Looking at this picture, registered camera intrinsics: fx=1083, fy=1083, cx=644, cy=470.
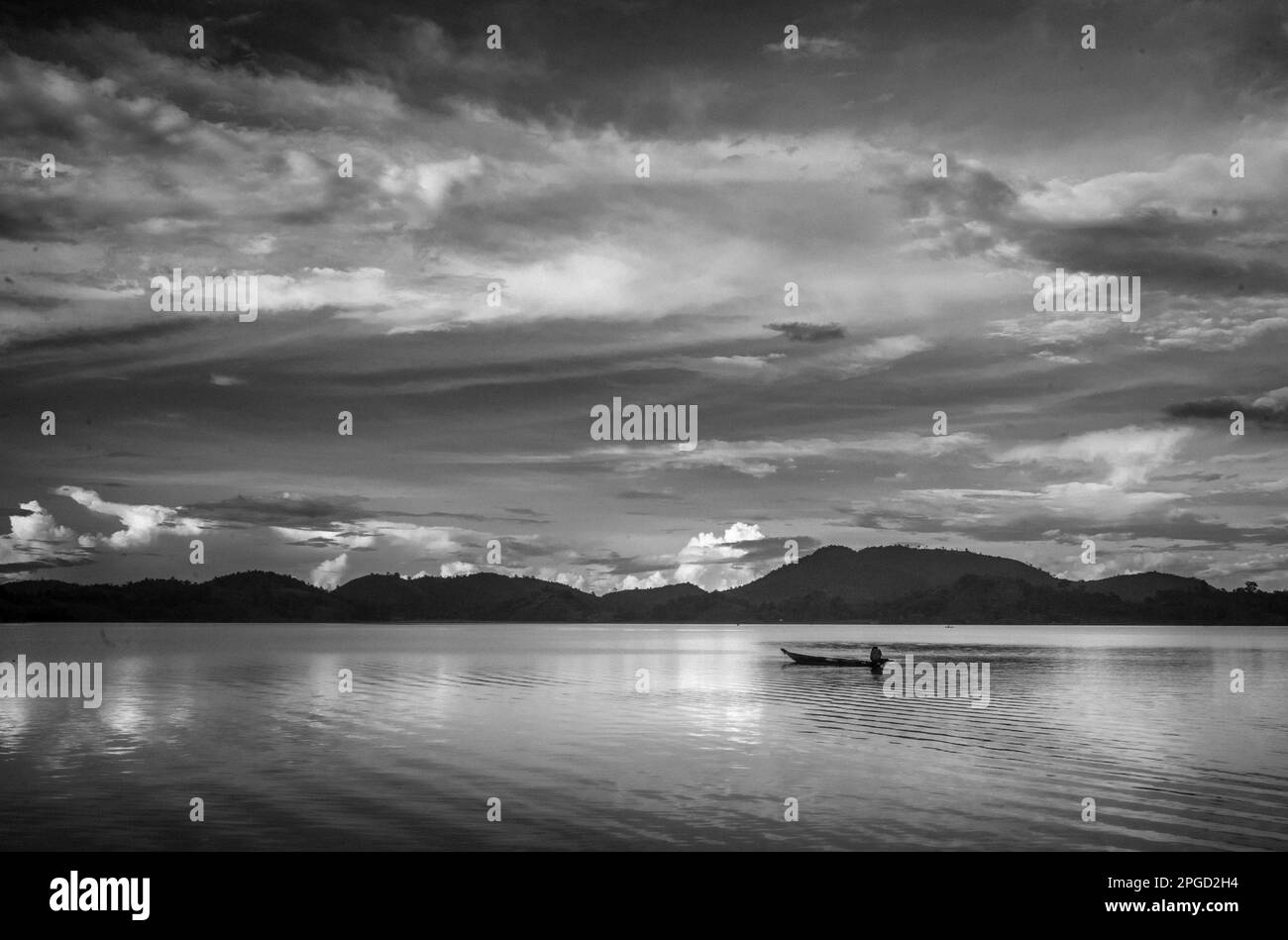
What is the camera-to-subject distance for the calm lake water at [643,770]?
34406mm

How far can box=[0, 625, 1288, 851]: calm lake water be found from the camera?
113 feet

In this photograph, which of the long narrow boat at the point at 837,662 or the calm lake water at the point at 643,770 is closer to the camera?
the calm lake water at the point at 643,770

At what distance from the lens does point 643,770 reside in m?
47.5

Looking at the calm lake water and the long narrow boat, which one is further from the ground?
the calm lake water

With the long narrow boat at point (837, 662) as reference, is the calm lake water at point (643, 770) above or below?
above

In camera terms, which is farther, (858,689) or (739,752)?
(858,689)

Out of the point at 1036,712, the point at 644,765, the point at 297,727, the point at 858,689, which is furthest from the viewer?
the point at 858,689
